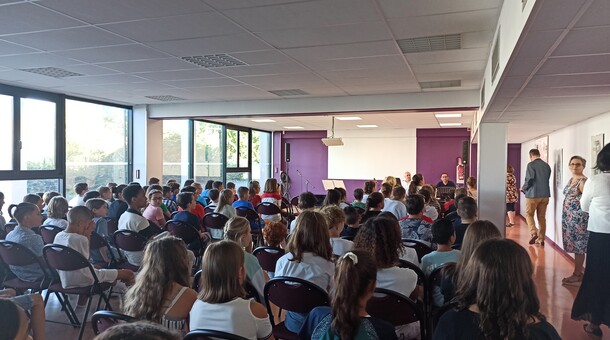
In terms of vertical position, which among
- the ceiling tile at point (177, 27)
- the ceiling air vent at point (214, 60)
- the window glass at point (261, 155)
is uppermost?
the ceiling air vent at point (214, 60)

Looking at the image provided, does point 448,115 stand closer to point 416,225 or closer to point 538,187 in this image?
point 538,187

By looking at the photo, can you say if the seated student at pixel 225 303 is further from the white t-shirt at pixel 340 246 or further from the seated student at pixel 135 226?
the seated student at pixel 135 226

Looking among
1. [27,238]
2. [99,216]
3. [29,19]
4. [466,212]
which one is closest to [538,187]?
[466,212]

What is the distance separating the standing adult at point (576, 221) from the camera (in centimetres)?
534

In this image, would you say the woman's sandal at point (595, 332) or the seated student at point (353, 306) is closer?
the seated student at point (353, 306)

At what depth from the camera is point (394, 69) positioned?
5609mm

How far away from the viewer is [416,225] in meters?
4.18

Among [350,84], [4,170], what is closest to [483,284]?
[350,84]

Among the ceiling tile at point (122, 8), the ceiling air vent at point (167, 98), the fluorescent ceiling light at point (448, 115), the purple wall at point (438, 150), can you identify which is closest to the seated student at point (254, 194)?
the ceiling air vent at point (167, 98)

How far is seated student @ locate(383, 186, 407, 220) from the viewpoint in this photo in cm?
553

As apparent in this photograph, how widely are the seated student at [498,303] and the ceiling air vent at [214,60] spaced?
412 cm

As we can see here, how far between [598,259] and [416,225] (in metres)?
1.49

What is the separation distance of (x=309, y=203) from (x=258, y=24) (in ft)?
7.81

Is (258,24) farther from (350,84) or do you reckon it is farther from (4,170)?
(4,170)
